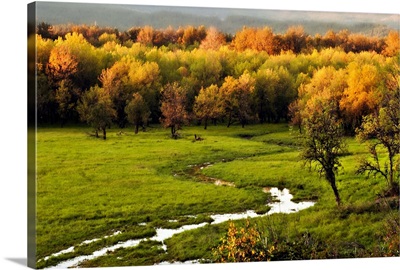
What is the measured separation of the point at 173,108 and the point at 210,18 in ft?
5.34

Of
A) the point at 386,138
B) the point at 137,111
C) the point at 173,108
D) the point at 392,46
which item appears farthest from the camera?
the point at 392,46

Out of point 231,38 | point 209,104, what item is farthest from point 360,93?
point 209,104

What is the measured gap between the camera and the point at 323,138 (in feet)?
46.3

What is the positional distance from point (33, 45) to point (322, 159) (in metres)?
5.27

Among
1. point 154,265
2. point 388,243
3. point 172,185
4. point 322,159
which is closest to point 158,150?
point 172,185

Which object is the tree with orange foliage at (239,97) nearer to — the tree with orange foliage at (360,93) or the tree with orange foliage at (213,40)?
the tree with orange foliage at (213,40)

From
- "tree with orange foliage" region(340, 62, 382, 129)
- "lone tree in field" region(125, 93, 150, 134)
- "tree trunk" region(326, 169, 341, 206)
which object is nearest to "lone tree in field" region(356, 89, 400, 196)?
"tree with orange foliage" region(340, 62, 382, 129)

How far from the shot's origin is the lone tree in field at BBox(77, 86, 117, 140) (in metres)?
13.1

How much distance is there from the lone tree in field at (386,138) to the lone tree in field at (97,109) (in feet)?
14.5

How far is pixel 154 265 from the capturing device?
41.8ft

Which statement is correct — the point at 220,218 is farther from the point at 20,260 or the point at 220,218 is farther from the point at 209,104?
the point at 20,260

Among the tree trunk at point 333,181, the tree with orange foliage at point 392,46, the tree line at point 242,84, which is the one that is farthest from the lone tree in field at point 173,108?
the tree with orange foliage at point 392,46

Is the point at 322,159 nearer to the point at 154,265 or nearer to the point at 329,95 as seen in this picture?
the point at 329,95

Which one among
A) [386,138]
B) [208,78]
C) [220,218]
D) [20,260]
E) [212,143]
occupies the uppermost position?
[208,78]
